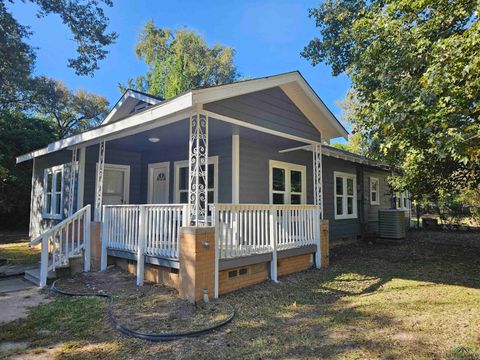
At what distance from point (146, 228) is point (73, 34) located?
11903 millimetres

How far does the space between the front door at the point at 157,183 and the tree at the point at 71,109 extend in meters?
17.4

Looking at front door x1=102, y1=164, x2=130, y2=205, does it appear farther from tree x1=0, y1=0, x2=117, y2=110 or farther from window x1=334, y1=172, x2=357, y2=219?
tree x1=0, y1=0, x2=117, y2=110

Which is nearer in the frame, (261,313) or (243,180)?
(261,313)

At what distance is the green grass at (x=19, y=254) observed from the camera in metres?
8.32

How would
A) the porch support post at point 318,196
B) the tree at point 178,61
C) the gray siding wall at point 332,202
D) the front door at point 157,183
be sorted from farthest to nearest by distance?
the tree at point 178,61 < the gray siding wall at point 332,202 < the front door at point 157,183 < the porch support post at point 318,196

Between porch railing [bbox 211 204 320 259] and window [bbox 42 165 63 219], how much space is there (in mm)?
6410

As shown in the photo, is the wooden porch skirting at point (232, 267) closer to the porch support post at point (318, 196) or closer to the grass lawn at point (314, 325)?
the grass lawn at point (314, 325)

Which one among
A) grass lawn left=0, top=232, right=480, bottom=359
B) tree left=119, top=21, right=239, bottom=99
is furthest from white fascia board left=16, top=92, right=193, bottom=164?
tree left=119, top=21, right=239, bottom=99

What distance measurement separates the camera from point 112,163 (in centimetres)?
942

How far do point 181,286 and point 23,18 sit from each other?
47.0 feet

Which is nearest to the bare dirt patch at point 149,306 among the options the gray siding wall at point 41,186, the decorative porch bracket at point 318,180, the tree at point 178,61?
the decorative porch bracket at point 318,180

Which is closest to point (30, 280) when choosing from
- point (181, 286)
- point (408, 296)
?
point (181, 286)

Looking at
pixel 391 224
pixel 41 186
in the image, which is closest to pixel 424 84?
pixel 391 224

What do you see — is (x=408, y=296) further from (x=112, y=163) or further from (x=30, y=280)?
(x=112, y=163)
